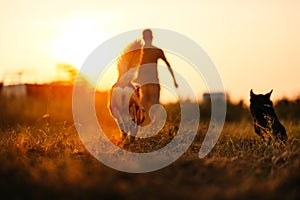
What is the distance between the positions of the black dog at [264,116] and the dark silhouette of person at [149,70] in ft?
5.38

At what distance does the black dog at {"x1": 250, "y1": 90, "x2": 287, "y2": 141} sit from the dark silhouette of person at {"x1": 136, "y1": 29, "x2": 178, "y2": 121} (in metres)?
1.64

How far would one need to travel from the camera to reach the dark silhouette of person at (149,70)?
11969 mm

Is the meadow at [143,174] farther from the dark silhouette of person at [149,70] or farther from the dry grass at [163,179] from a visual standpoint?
the dark silhouette of person at [149,70]

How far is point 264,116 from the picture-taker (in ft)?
35.8

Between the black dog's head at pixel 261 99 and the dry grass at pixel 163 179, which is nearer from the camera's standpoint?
the dry grass at pixel 163 179

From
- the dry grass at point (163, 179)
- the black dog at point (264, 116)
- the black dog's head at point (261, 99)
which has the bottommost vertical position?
the dry grass at point (163, 179)

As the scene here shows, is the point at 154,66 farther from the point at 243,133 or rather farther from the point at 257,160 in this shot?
the point at 257,160

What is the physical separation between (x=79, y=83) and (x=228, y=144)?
8.61 m

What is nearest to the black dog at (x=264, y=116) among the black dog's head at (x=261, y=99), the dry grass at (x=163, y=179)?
the black dog's head at (x=261, y=99)

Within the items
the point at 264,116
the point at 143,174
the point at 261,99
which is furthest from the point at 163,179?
the point at 261,99

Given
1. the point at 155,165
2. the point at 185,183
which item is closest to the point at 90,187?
the point at 185,183

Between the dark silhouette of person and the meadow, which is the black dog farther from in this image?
the dark silhouette of person

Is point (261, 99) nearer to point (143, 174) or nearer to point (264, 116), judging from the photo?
point (264, 116)

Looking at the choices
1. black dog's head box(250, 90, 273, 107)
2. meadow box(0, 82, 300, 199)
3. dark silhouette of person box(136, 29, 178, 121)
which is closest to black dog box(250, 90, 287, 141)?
black dog's head box(250, 90, 273, 107)
